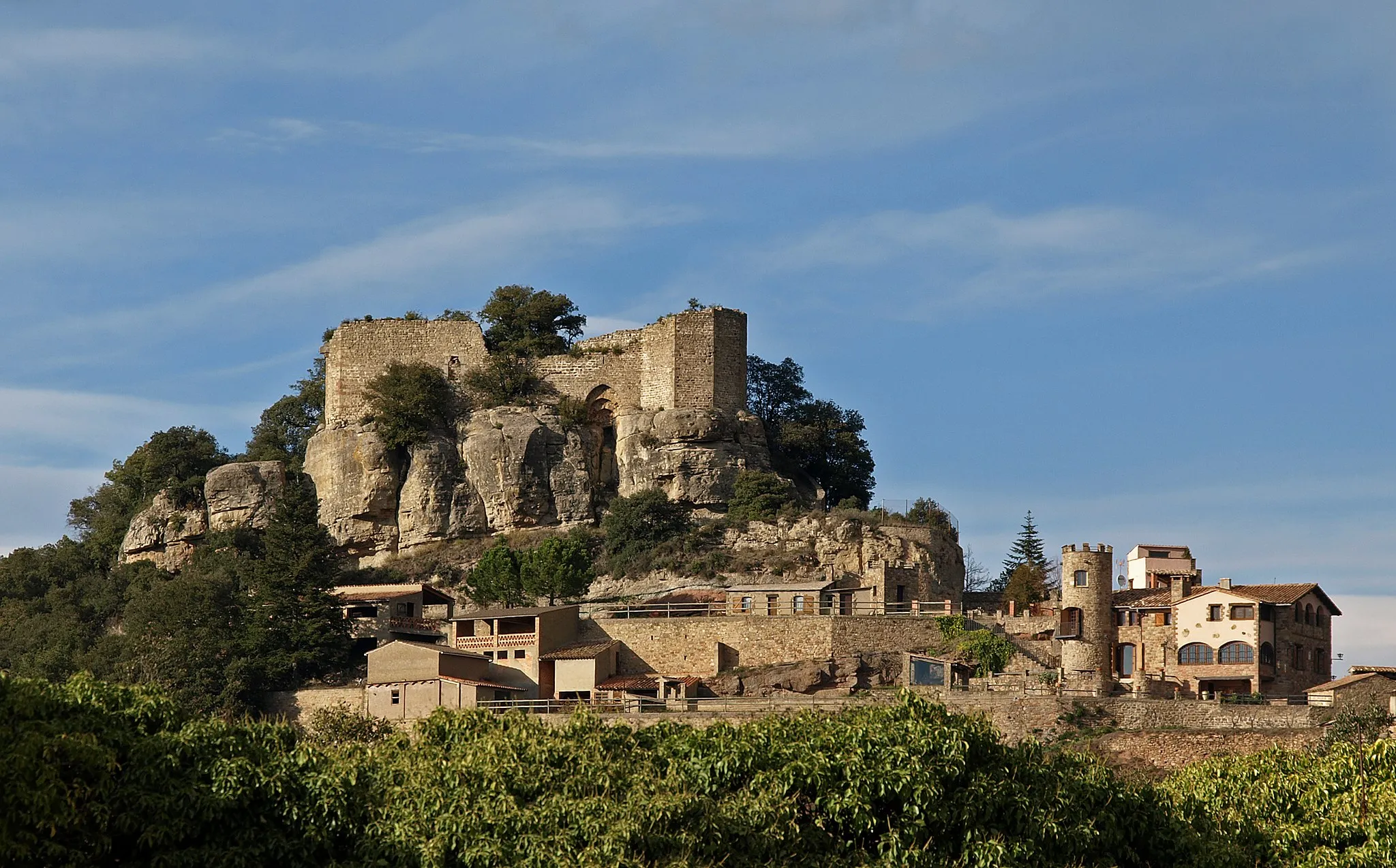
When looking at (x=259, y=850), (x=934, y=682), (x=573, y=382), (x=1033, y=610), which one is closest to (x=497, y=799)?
(x=259, y=850)

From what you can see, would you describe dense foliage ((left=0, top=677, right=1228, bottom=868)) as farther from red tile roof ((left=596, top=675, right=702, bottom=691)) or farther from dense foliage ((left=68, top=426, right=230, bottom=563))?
dense foliage ((left=68, top=426, right=230, bottom=563))

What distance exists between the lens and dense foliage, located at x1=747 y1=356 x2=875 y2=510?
7812 cm

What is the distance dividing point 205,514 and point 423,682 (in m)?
22.7

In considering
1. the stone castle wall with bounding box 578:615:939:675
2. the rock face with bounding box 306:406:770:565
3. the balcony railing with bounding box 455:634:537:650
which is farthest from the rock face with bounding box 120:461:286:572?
the stone castle wall with bounding box 578:615:939:675

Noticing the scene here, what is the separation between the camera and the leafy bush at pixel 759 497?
7112 cm

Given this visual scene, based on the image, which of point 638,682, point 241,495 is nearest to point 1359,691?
point 638,682

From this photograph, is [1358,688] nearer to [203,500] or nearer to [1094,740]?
[1094,740]

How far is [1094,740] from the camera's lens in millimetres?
51281

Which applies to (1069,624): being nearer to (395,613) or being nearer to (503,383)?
(395,613)

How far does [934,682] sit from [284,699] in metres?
18.9

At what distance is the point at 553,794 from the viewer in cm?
3062

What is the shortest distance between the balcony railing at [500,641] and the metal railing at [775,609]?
3.34m

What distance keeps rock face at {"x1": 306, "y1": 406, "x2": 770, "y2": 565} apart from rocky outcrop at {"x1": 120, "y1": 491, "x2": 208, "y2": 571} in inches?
190

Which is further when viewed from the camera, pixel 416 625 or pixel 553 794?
pixel 416 625
